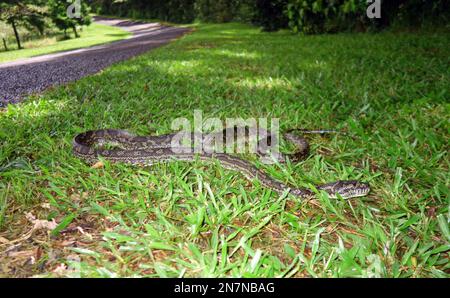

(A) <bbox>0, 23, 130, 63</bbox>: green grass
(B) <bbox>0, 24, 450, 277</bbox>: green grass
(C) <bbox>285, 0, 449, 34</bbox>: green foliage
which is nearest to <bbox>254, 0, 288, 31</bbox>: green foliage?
(C) <bbox>285, 0, 449, 34</bbox>: green foliage

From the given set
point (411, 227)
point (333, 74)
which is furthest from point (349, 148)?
point (333, 74)

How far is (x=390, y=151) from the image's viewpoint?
13.8 ft

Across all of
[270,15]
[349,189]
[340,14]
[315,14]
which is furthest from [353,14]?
[349,189]

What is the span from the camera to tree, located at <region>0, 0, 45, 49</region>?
16803 millimetres

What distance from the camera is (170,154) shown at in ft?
14.2

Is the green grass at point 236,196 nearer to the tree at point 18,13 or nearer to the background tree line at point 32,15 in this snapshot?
the tree at point 18,13

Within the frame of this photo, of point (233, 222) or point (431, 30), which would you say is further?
point (431, 30)

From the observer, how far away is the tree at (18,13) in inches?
662

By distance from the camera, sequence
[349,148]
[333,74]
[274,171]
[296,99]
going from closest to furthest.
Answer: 1. [274,171]
2. [349,148]
3. [296,99]
4. [333,74]

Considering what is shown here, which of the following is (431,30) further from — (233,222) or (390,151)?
(233,222)

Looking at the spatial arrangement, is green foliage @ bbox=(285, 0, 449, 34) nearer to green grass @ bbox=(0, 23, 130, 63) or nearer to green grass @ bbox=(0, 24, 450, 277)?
green grass @ bbox=(0, 24, 450, 277)

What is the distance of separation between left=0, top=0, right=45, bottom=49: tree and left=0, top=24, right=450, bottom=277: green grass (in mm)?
13106

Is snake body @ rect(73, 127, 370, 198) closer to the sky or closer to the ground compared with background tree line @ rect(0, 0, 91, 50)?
closer to the ground

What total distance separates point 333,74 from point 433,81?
88.7 inches
